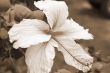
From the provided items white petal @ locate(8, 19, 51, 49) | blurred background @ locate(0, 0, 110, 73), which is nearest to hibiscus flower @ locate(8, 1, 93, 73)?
white petal @ locate(8, 19, 51, 49)

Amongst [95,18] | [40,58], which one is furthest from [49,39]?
[95,18]

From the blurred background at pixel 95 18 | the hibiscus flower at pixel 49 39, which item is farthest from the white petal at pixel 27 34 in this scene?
the blurred background at pixel 95 18

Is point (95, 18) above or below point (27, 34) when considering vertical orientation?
below

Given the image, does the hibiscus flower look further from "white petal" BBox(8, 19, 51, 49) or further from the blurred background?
the blurred background

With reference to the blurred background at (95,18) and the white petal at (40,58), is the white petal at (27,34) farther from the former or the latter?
the blurred background at (95,18)

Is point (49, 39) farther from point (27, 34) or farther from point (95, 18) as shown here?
point (95, 18)
